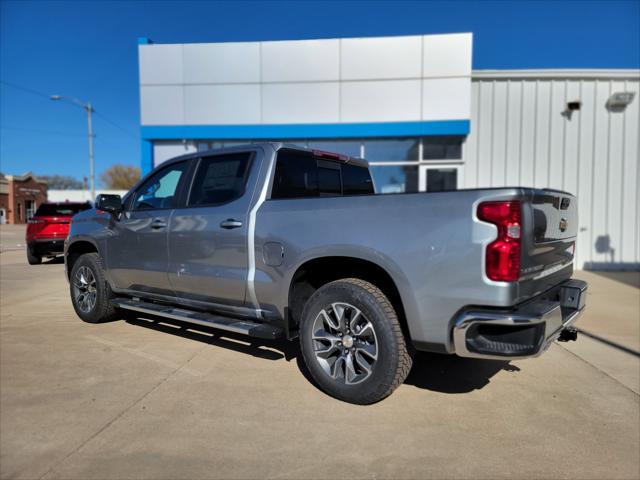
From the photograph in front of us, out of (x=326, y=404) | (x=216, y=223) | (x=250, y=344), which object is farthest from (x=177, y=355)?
(x=326, y=404)

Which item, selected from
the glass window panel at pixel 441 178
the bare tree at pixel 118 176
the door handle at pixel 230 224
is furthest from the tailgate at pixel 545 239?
the bare tree at pixel 118 176

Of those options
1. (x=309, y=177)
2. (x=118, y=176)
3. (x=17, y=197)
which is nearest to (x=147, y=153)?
(x=309, y=177)

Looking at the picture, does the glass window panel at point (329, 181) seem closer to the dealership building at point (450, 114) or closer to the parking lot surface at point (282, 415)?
the parking lot surface at point (282, 415)

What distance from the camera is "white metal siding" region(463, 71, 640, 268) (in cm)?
1104

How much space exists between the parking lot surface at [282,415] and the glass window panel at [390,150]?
7.24m

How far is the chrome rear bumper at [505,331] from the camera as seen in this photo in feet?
Result: 8.93

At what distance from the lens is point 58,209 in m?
12.1

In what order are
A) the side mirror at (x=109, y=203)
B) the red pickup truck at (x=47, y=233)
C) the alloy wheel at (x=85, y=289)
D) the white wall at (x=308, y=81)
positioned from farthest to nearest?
the red pickup truck at (x=47, y=233) → the white wall at (x=308, y=81) → the alloy wheel at (x=85, y=289) → the side mirror at (x=109, y=203)

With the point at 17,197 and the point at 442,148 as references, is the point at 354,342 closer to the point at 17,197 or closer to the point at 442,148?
the point at 442,148

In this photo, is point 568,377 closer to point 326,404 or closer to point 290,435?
point 326,404

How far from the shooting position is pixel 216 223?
4113 mm

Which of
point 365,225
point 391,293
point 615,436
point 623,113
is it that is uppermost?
point 623,113

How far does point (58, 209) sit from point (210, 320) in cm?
1001

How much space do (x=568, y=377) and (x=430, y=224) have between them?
A: 225 centimetres
